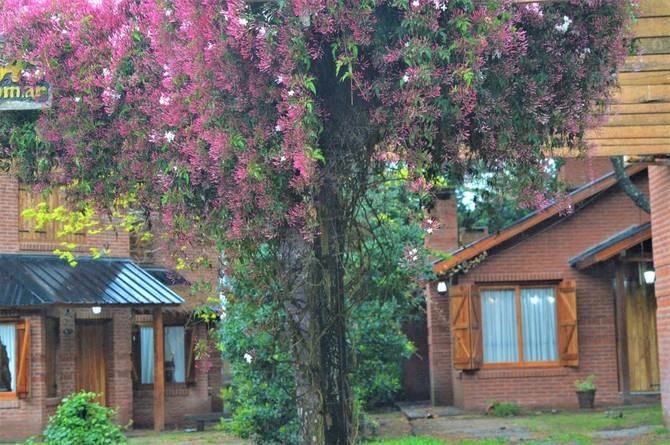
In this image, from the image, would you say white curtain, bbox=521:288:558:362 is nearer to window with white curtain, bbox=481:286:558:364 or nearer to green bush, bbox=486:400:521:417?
window with white curtain, bbox=481:286:558:364

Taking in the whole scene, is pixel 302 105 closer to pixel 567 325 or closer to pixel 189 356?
pixel 567 325

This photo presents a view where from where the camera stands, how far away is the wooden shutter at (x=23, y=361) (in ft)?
62.8

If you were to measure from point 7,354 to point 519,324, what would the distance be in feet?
32.7

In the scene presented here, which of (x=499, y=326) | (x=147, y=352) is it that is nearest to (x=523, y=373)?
(x=499, y=326)

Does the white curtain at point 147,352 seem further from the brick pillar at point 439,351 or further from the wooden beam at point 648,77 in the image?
the wooden beam at point 648,77

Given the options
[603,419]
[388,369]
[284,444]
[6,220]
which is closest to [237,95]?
[284,444]

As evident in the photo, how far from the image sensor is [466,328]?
819 inches

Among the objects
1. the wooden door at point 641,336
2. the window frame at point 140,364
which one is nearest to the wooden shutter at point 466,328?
the wooden door at point 641,336

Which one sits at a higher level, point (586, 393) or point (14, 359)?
point (14, 359)

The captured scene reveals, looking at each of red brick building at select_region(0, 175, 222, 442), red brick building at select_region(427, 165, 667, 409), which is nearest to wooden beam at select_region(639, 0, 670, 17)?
red brick building at select_region(427, 165, 667, 409)

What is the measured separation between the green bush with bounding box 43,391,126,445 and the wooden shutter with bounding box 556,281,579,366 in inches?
349

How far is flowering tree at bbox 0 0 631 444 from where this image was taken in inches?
214

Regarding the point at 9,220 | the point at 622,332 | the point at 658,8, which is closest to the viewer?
the point at 658,8

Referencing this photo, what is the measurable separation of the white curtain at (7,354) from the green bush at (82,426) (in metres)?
3.26
